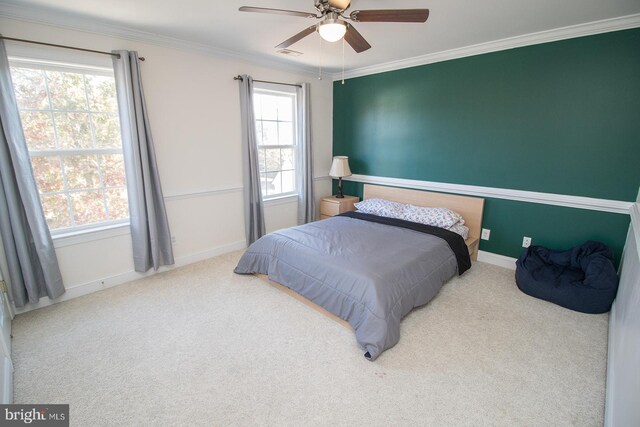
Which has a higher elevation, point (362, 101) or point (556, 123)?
point (362, 101)

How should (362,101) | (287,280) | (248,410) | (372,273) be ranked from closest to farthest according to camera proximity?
1. (248,410)
2. (372,273)
3. (287,280)
4. (362,101)

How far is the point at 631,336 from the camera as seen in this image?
1466 millimetres

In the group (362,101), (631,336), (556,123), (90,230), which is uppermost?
(362,101)

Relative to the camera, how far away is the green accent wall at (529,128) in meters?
2.58

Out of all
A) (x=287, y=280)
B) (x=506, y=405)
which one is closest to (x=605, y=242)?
(x=506, y=405)

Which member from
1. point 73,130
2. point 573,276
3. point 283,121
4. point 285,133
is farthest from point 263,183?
point 573,276

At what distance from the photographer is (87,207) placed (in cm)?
278

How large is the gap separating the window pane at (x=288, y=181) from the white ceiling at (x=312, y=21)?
66.3 inches

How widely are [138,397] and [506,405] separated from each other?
6.78 ft

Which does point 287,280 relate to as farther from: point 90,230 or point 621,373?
point 621,373

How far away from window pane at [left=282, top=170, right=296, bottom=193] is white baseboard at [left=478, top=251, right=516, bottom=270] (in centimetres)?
267

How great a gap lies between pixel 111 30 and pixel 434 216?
12.1 feet

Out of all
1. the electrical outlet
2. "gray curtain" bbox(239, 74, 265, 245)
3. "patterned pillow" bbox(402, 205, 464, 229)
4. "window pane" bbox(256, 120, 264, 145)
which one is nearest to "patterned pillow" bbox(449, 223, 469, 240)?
"patterned pillow" bbox(402, 205, 464, 229)

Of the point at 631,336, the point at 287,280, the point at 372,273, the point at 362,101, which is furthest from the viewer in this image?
the point at 362,101
